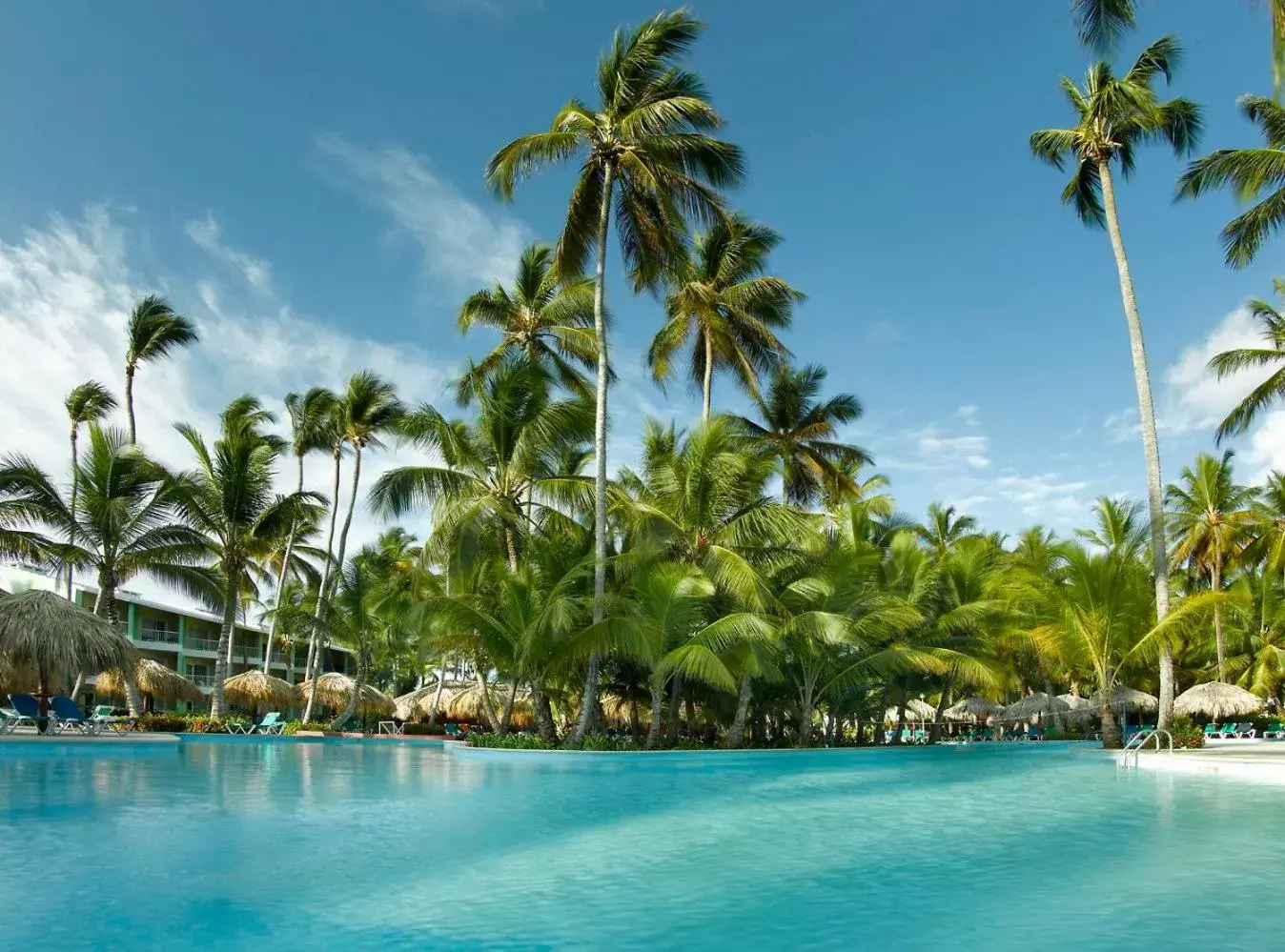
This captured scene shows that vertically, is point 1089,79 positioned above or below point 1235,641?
above

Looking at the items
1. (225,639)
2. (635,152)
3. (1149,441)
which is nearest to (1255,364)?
(1149,441)

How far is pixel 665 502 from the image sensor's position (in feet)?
61.8

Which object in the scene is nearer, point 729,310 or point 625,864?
point 625,864

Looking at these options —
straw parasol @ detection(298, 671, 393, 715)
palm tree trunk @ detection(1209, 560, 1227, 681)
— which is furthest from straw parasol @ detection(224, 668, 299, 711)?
palm tree trunk @ detection(1209, 560, 1227, 681)

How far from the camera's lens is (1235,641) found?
35.5 meters

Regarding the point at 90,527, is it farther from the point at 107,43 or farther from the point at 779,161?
the point at 779,161

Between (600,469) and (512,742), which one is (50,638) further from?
(600,469)

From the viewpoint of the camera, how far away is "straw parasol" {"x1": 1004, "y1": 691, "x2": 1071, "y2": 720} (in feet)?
96.0

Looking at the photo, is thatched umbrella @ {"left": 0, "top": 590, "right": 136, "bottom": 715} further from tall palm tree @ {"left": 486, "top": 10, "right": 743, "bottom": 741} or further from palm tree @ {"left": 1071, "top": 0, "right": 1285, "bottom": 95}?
palm tree @ {"left": 1071, "top": 0, "right": 1285, "bottom": 95}

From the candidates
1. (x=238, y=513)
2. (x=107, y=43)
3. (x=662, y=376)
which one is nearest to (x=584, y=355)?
(x=662, y=376)

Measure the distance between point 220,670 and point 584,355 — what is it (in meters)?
13.4

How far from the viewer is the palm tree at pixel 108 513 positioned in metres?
20.3

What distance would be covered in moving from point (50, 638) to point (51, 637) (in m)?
0.02

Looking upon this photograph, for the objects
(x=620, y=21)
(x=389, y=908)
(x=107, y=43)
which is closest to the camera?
(x=389, y=908)
